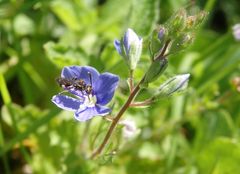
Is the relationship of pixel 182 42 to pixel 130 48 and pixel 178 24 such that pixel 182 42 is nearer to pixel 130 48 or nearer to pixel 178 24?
pixel 178 24

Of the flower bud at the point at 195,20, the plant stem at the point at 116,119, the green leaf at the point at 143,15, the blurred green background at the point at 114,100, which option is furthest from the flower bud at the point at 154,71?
the green leaf at the point at 143,15

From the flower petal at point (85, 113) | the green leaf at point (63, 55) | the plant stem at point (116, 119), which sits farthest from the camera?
the green leaf at point (63, 55)

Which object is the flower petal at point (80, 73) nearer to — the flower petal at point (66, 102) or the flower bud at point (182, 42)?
the flower petal at point (66, 102)

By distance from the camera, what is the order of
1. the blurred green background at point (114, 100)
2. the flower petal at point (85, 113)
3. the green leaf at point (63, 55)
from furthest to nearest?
the blurred green background at point (114, 100), the green leaf at point (63, 55), the flower petal at point (85, 113)

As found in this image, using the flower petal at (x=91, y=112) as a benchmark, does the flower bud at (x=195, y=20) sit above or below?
above

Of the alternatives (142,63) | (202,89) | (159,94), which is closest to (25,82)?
(142,63)

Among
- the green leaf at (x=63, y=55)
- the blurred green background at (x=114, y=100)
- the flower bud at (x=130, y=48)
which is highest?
the flower bud at (x=130, y=48)

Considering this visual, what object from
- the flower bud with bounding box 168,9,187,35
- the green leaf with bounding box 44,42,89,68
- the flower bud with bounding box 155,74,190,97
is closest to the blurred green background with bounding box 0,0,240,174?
the green leaf with bounding box 44,42,89,68

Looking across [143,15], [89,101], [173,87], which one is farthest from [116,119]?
[143,15]
